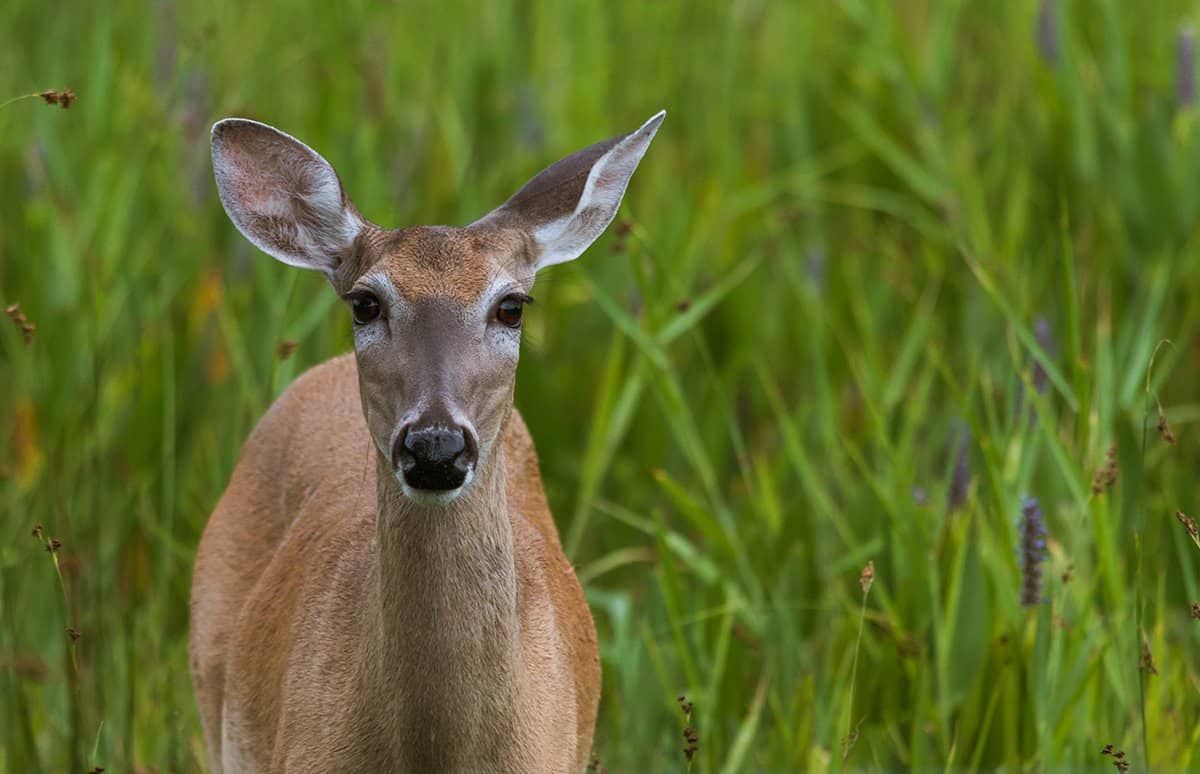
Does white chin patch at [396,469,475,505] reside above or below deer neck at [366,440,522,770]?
above

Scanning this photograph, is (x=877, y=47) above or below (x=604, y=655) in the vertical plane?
above

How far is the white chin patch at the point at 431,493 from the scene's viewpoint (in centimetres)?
346

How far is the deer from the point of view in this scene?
3.66 meters

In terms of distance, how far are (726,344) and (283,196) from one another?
318 centimetres

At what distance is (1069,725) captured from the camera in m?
4.52

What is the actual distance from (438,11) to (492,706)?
534cm

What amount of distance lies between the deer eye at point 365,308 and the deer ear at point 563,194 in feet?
1.19

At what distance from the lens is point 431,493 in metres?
3.49

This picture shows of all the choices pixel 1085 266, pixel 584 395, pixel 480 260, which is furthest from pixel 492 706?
pixel 1085 266

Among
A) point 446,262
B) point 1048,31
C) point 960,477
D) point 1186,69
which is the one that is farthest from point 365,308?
point 1048,31

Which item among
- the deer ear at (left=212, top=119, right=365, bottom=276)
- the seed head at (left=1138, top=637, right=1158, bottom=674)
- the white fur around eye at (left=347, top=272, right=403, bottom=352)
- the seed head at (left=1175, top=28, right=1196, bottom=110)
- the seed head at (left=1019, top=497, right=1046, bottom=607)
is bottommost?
the seed head at (left=1138, top=637, right=1158, bottom=674)

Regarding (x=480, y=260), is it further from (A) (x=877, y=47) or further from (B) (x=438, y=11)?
(B) (x=438, y=11)

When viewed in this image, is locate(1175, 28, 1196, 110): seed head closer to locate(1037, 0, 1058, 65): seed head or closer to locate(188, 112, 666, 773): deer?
locate(1037, 0, 1058, 65): seed head

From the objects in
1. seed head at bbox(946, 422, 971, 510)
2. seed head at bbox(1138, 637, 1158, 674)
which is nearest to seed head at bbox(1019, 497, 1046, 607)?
seed head at bbox(946, 422, 971, 510)
